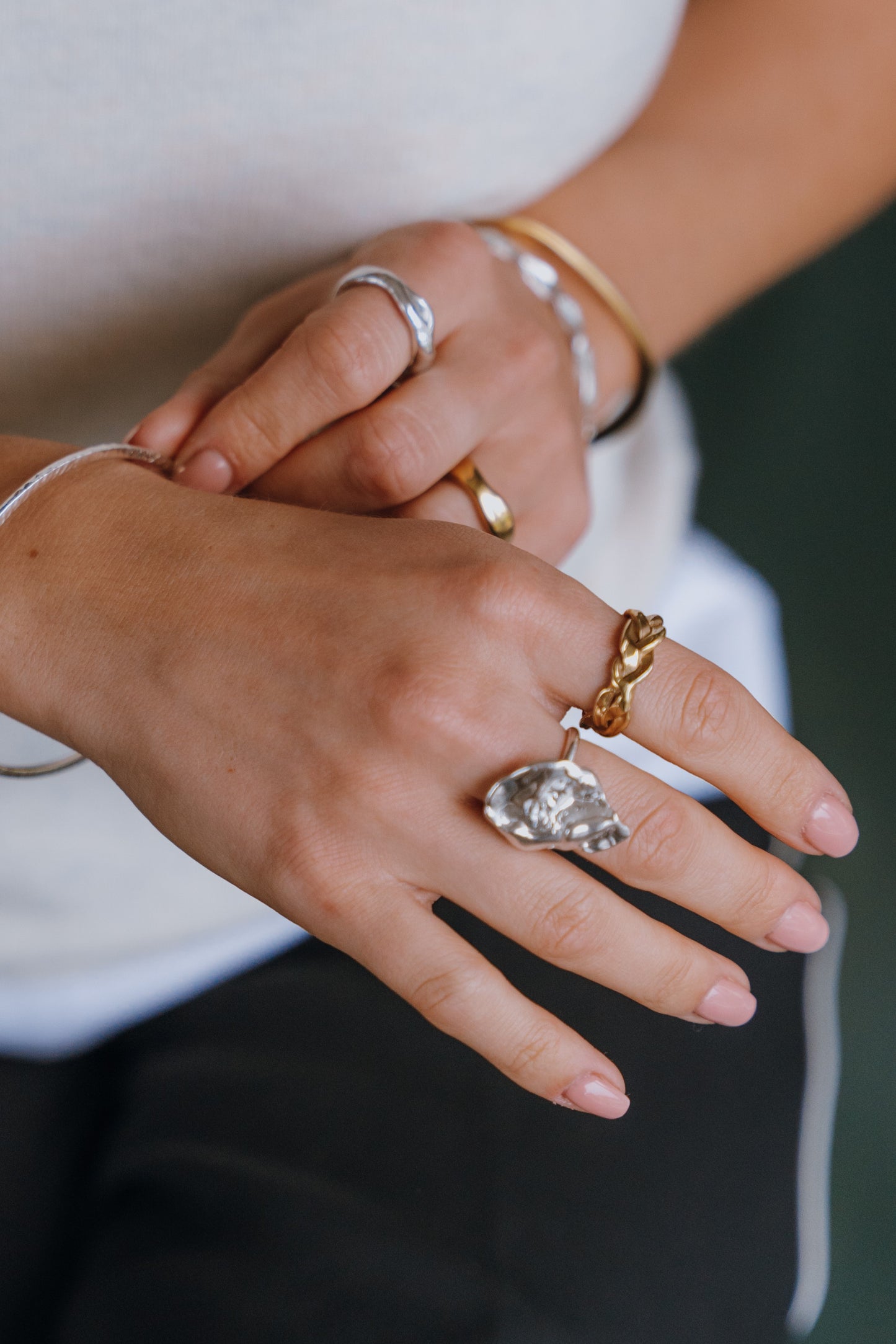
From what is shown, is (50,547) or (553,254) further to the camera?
(553,254)

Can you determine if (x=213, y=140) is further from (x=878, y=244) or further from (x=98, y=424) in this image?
(x=878, y=244)

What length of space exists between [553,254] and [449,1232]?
2.16 feet

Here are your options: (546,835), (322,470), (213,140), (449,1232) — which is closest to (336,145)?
(213,140)

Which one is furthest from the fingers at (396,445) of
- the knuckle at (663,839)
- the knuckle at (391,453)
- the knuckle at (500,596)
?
the knuckle at (663,839)

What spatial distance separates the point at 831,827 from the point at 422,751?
20 centimetres

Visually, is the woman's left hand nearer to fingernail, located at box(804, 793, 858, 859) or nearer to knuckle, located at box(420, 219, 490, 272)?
knuckle, located at box(420, 219, 490, 272)

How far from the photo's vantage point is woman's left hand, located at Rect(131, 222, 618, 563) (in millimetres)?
533

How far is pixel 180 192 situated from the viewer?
2.08 feet

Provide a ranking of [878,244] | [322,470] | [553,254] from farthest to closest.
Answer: [878,244]
[553,254]
[322,470]

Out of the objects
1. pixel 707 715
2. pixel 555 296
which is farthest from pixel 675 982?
pixel 555 296

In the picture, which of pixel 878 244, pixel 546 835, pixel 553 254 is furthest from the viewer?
pixel 878 244

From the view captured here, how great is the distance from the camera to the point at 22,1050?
0.78 metres

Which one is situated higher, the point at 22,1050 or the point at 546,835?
the point at 546,835

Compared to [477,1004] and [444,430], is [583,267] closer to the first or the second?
[444,430]
